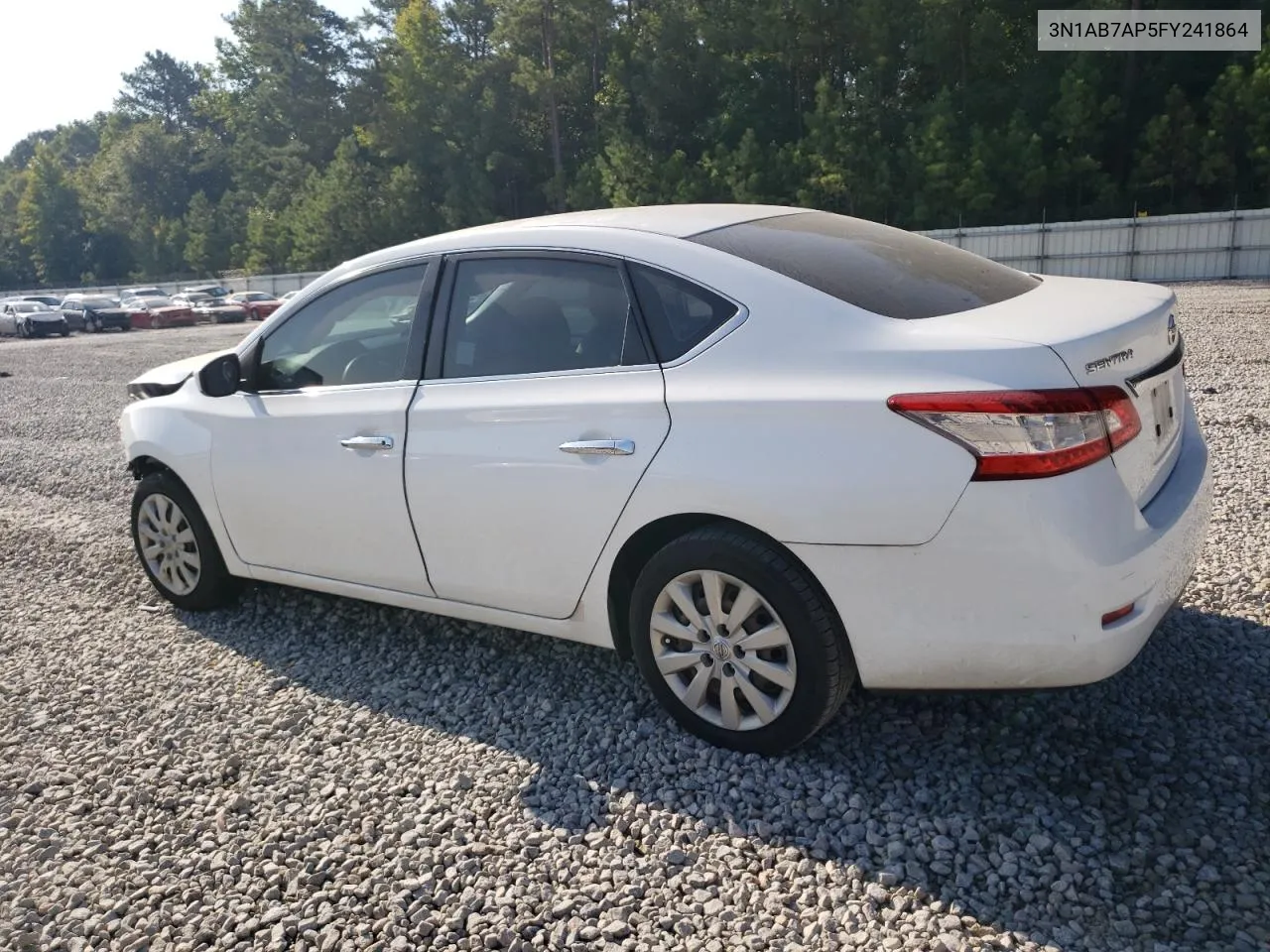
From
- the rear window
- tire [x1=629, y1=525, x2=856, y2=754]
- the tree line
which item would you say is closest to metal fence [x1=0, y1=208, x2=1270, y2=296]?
the tree line

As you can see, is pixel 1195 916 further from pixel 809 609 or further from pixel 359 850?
pixel 359 850

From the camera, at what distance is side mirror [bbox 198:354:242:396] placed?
4363 mm

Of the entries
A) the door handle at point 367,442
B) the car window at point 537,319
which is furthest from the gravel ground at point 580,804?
the car window at point 537,319

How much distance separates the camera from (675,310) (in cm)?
325

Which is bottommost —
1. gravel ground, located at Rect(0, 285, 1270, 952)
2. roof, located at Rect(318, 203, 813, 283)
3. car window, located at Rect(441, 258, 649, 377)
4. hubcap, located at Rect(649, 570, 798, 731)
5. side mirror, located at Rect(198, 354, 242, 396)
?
gravel ground, located at Rect(0, 285, 1270, 952)

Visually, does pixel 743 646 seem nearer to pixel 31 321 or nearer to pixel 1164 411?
pixel 1164 411

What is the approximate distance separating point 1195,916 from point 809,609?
1182mm

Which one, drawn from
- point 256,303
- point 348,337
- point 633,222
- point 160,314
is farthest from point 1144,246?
point 160,314

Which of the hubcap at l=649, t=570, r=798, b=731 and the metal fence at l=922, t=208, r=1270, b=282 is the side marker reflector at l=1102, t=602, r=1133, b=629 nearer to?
the hubcap at l=649, t=570, r=798, b=731

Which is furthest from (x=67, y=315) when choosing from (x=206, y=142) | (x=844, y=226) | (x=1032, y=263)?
(x=206, y=142)

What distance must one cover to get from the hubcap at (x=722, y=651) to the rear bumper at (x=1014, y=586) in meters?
0.26

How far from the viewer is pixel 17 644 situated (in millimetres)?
4707

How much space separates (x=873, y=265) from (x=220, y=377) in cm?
280

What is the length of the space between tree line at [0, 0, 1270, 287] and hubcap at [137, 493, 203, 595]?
36.2 m
